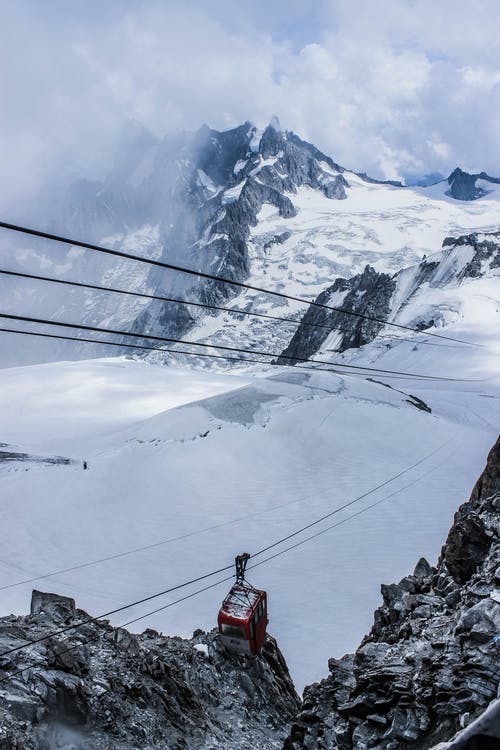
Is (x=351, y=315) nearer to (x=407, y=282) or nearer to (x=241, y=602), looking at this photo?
(x=407, y=282)

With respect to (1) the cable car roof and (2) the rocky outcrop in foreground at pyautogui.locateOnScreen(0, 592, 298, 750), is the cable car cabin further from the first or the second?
(2) the rocky outcrop in foreground at pyautogui.locateOnScreen(0, 592, 298, 750)

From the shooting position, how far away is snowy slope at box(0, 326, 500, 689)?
63.8ft

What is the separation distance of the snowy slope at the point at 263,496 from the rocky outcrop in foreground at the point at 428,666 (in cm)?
667

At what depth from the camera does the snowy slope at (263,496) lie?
63.8 ft

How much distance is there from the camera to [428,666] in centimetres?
805

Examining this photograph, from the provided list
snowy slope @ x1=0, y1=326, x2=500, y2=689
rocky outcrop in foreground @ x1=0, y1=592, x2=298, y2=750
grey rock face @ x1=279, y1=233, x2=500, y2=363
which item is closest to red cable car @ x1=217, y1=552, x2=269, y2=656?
rocky outcrop in foreground @ x1=0, y1=592, x2=298, y2=750

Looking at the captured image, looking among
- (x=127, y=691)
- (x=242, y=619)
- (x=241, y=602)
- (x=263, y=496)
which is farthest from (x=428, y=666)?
(x=263, y=496)

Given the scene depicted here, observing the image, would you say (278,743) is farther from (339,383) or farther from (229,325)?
(229,325)

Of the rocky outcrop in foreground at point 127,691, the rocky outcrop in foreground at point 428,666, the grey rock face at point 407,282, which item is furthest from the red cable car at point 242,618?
the grey rock face at point 407,282

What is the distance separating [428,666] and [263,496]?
61.6 feet

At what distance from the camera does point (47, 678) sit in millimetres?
10070

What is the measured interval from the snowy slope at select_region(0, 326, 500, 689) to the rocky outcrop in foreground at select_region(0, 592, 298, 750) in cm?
346

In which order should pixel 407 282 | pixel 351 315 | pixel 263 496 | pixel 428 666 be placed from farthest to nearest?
pixel 351 315, pixel 407 282, pixel 263 496, pixel 428 666

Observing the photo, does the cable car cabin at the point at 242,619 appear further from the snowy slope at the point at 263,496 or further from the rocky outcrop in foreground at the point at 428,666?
the snowy slope at the point at 263,496
